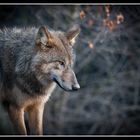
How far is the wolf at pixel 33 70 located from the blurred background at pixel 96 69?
21.1 ft

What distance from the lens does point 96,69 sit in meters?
15.8

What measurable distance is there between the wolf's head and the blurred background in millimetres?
6749

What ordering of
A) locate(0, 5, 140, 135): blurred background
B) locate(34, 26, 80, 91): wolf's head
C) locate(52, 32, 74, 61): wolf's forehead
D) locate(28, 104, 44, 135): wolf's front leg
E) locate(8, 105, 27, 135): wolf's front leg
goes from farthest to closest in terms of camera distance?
locate(0, 5, 140, 135): blurred background, locate(28, 104, 44, 135): wolf's front leg, locate(8, 105, 27, 135): wolf's front leg, locate(52, 32, 74, 61): wolf's forehead, locate(34, 26, 80, 91): wolf's head

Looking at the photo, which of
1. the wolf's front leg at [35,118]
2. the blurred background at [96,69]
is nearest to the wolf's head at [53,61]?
the wolf's front leg at [35,118]

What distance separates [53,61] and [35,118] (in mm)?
1071

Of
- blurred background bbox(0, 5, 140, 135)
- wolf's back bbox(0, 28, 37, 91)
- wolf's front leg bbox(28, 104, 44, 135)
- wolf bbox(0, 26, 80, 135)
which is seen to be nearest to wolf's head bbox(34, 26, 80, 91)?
wolf bbox(0, 26, 80, 135)

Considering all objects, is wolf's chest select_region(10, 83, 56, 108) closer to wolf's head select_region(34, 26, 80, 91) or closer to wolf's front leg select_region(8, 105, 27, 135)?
wolf's front leg select_region(8, 105, 27, 135)

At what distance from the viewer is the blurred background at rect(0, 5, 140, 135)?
14.9m

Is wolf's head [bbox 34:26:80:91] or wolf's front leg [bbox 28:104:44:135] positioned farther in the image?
wolf's front leg [bbox 28:104:44:135]

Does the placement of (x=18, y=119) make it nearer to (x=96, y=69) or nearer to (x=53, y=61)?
(x=53, y=61)

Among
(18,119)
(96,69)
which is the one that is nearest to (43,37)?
(18,119)

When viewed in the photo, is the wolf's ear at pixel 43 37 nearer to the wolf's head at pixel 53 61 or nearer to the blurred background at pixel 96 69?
the wolf's head at pixel 53 61

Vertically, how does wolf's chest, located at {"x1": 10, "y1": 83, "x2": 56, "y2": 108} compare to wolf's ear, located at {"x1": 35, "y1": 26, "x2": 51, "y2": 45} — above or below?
below

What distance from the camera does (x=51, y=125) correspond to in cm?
1521
